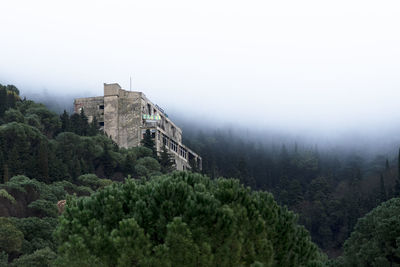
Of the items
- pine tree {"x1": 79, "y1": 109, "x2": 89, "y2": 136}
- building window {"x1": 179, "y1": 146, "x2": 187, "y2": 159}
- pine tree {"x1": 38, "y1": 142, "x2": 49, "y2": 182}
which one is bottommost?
pine tree {"x1": 38, "y1": 142, "x2": 49, "y2": 182}

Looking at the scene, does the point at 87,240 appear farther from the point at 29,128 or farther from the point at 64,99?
the point at 64,99

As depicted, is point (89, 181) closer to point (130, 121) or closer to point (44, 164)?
point (44, 164)

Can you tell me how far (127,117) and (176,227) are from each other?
89575mm

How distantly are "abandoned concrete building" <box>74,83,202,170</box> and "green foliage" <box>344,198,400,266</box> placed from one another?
6812 cm

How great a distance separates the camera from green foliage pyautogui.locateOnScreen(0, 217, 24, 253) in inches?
2206

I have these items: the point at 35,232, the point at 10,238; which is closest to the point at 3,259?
the point at 10,238

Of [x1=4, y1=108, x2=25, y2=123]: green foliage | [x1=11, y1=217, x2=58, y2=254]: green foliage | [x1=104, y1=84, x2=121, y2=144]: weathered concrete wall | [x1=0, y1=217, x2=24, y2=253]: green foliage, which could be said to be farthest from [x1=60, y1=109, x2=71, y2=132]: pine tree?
[x1=0, y1=217, x2=24, y2=253]: green foliage

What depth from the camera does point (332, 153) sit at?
16575cm

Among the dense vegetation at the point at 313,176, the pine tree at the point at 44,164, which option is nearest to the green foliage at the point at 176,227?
the pine tree at the point at 44,164

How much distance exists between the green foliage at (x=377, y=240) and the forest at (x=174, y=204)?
76 mm

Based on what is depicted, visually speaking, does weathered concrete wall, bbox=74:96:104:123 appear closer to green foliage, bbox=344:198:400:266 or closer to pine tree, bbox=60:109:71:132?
A: pine tree, bbox=60:109:71:132

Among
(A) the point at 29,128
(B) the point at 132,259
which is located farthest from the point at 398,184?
(B) the point at 132,259

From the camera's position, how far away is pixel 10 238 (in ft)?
185

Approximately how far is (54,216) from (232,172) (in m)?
55.4
